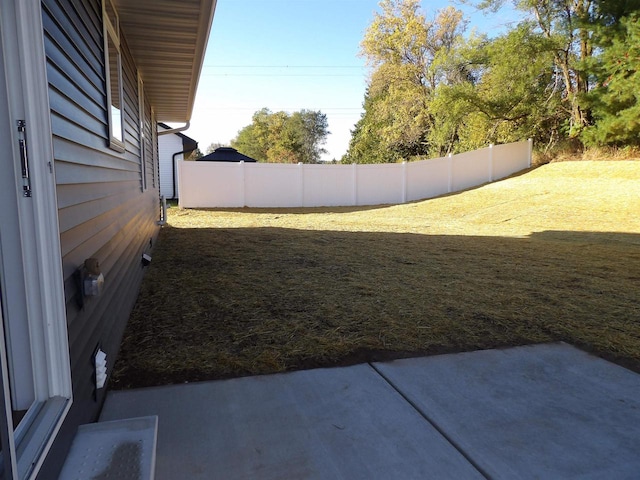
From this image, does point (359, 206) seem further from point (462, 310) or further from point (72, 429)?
point (72, 429)

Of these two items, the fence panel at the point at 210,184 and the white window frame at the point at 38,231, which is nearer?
the white window frame at the point at 38,231

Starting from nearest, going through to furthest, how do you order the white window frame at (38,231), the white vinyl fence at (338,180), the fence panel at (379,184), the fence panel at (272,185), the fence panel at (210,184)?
the white window frame at (38,231) → the fence panel at (210,184) → the white vinyl fence at (338,180) → the fence panel at (272,185) → the fence panel at (379,184)

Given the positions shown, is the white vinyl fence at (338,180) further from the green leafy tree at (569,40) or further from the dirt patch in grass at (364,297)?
the dirt patch in grass at (364,297)

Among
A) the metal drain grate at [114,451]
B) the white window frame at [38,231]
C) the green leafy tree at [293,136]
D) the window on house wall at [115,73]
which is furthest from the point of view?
the green leafy tree at [293,136]

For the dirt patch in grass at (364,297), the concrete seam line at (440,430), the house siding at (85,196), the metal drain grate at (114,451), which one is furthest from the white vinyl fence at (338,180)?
the metal drain grate at (114,451)

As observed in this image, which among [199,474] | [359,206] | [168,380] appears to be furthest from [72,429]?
[359,206]

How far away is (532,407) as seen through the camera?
2355mm

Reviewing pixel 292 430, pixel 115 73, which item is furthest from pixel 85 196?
pixel 115 73

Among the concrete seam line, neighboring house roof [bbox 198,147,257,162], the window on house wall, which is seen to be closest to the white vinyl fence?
neighboring house roof [bbox 198,147,257,162]

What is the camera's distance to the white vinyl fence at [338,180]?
16031 millimetres

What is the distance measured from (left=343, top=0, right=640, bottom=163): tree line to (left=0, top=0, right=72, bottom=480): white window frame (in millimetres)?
17865

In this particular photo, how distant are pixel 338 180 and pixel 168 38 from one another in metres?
13.1

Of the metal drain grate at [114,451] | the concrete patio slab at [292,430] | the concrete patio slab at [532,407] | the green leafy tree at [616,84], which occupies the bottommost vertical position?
the concrete patio slab at [532,407]

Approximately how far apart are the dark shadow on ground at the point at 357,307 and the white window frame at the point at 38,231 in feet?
3.22
